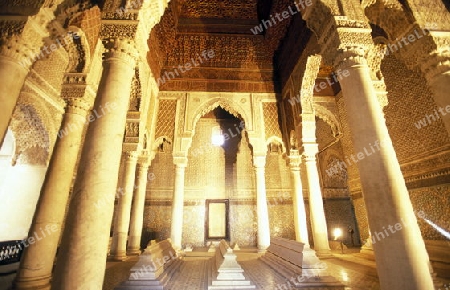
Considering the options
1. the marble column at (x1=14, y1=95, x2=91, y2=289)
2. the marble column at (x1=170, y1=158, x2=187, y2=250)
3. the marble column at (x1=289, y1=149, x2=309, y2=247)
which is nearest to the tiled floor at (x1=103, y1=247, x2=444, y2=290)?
the marble column at (x1=14, y1=95, x2=91, y2=289)

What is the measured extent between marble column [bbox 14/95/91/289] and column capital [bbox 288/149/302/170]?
6.83 metres

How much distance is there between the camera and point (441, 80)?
151 inches

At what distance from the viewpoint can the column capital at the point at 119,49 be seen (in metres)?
3.16

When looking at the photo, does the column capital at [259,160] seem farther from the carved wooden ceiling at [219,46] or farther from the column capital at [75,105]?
the column capital at [75,105]

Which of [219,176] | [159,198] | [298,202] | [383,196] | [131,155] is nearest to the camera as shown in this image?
[383,196]

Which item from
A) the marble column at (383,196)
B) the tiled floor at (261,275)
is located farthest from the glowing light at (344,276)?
the marble column at (383,196)

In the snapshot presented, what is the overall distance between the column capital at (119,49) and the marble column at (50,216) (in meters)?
1.99

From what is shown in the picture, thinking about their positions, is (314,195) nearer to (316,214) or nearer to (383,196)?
(316,214)

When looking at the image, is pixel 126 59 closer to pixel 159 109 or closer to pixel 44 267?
pixel 44 267

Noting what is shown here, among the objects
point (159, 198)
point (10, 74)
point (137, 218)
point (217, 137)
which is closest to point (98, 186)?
point (10, 74)

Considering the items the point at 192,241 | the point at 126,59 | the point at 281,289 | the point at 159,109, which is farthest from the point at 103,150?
the point at 192,241

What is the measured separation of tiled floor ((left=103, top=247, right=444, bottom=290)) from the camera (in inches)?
156

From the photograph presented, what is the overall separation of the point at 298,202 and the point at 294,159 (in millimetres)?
1605

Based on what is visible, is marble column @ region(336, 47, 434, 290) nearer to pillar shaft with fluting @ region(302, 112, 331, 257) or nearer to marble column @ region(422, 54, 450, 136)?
marble column @ region(422, 54, 450, 136)
